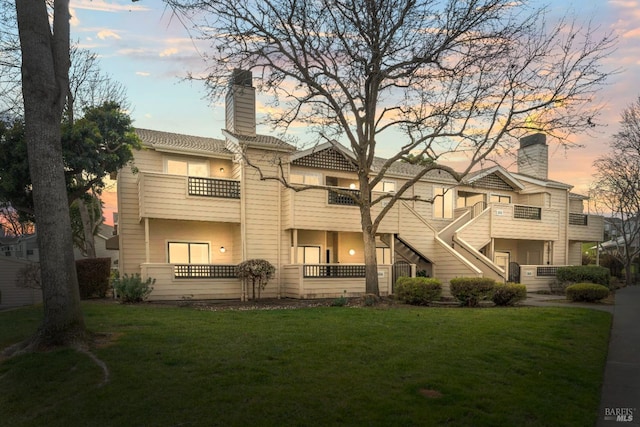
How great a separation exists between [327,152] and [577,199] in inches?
856

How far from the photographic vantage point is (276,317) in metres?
11.8

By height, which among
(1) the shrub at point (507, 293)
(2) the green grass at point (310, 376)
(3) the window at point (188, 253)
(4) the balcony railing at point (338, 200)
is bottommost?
(1) the shrub at point (507, 293)

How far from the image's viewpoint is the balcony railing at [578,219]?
30.9 m

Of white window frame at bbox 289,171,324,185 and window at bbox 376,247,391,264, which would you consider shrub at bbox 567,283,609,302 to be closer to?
window at bbox 376,247,391,264

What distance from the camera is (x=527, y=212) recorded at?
89.4ft

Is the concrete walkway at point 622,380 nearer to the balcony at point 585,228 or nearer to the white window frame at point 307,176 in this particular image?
the white window frame at point 307,176

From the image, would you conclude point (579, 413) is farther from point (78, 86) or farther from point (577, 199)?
point (577, 199)

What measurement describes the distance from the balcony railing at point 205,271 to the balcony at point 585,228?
2380 cm

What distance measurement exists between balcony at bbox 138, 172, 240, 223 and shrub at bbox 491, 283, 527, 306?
10688 mm

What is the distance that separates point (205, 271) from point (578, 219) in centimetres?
2634

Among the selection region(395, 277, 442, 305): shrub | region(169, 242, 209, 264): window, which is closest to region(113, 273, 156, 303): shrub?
region(169, 242, 209, 264): window

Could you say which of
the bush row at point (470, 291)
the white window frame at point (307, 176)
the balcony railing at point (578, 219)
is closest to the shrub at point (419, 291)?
the bush row at point (470, 291)

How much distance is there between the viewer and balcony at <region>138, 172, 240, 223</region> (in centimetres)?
1725

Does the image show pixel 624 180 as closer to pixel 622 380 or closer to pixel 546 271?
pixel 546 271
